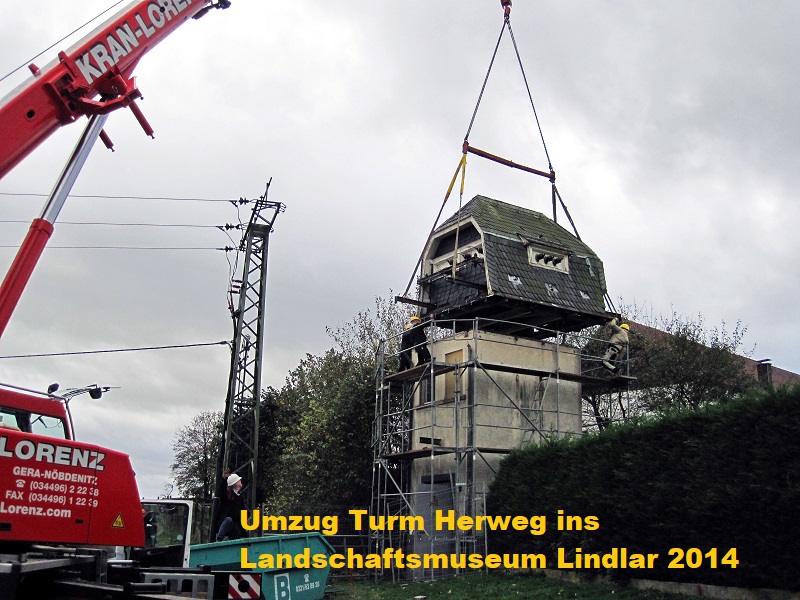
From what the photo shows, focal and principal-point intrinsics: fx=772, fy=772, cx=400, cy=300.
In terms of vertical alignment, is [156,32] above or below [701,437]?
above

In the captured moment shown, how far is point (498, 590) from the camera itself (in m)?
14.8

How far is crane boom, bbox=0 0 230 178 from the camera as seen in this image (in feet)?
28.6

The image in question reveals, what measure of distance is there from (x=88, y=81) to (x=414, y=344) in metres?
14.4

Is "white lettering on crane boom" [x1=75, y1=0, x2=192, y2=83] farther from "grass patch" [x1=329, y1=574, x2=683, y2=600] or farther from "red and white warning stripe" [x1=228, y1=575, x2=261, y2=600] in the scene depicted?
"grass patch" [x1=329, y1=574, x2=683, y2=600]

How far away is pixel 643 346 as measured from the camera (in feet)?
99.8

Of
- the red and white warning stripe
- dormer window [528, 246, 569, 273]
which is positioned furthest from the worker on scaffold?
the red and white warning stripe

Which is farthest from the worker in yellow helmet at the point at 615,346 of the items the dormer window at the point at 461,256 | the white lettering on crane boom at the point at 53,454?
the white lettering on crane boom at the point at 53,454

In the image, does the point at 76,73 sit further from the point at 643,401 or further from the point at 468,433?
the point at 643,401

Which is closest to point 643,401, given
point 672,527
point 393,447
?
point 393,447

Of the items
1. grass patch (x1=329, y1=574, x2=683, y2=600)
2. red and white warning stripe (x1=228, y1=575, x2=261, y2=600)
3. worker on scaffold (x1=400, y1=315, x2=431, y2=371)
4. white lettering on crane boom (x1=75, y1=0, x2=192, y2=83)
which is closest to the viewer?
red and white warning stripe (x1=228, y1=575, x2=261, y2=600)

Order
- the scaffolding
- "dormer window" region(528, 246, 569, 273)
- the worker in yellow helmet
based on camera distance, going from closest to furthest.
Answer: the scaffolding, the worker in yellow helmet, "dormer window" region(528, 246, 569, 273)

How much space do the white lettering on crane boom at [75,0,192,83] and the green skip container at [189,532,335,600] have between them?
8.16 m

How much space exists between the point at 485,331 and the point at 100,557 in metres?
15.9

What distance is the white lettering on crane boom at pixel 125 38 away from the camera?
957 centimetres
